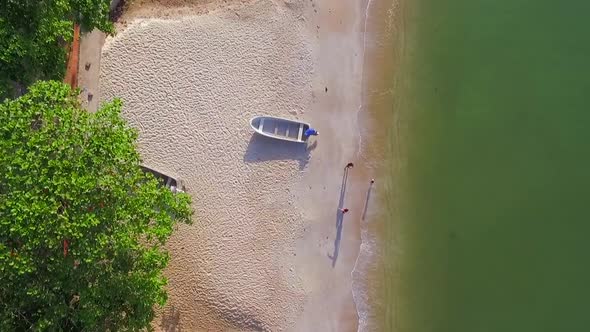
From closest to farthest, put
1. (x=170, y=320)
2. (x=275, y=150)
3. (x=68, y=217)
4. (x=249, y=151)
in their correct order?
(x=68, y=217)
(x=170, y=320)
(x=249, y=151)
(x=275, y=150)

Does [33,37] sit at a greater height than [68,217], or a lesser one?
greater

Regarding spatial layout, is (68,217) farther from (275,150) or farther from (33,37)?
(275,150)

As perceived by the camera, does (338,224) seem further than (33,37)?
Yes

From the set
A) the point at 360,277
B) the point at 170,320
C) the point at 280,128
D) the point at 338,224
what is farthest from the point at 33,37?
the point at 360,277

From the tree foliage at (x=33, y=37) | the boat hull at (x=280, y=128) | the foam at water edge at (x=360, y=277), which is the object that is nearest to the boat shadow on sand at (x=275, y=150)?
the boat hull at (x=280, y=128)

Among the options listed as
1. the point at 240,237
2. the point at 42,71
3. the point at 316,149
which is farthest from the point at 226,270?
the point at 42,71

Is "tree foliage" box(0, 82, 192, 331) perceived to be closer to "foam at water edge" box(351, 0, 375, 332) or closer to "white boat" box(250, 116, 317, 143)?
"white boat" box(250, 116, 317, 143)

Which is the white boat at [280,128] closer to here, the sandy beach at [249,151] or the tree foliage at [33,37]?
the sandy beach at [249,151]

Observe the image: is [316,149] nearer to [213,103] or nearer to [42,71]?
[213,103]
